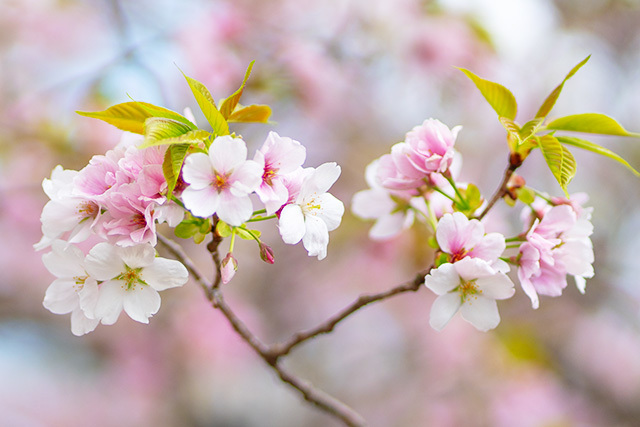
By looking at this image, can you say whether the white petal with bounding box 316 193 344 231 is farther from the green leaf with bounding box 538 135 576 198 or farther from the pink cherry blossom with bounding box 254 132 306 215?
the green leaf with bounding box 538 135 576 198

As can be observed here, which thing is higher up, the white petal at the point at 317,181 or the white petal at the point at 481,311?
the white petal at the point at 317,181

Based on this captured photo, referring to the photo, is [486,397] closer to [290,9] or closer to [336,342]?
[336,342]

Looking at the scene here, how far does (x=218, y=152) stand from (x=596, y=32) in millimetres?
3942

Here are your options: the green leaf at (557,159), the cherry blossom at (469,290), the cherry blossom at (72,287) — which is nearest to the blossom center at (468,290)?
the cherry blossom at (469,290)

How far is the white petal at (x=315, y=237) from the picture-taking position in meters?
0.69

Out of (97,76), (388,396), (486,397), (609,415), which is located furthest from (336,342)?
(97,76)

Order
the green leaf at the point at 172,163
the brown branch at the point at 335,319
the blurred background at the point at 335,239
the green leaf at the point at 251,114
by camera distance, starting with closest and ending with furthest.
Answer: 1. the green leaf at the point at 172,163
2. the green leaf at the point at 251,114
3. the brown branch at the point at 335,319
4. the blurred background at the point at 335,239

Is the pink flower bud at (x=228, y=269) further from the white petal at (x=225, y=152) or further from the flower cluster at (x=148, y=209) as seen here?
the white petal at (x=225, y=152)

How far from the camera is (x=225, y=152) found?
63 cm

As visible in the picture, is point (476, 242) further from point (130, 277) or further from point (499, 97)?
point (130, 277)

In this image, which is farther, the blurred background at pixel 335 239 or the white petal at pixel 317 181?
the blurred background at pixel 335 239

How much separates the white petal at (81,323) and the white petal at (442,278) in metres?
0.45

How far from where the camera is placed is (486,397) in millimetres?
2852

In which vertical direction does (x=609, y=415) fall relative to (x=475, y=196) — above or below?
below
